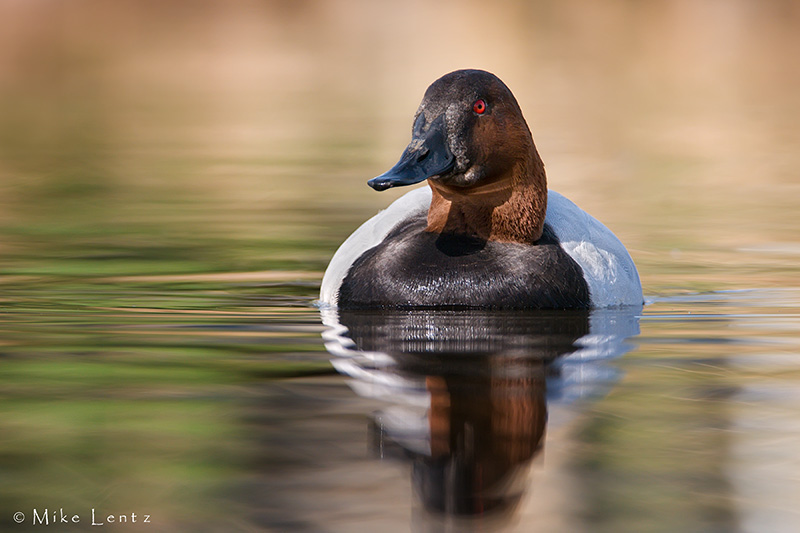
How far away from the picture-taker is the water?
3547 millimetres

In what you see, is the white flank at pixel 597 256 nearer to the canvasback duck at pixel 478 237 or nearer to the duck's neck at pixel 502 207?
the canvasback duck at pixel 478 237

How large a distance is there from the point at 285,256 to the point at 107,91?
20.8 m

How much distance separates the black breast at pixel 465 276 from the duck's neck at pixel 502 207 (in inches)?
2.6

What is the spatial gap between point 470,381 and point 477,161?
2.03 meters

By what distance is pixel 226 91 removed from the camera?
30938 mm

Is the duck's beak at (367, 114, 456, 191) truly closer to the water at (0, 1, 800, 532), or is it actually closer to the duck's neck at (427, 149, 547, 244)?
the duck's neck at (427, 149, 547, 244)

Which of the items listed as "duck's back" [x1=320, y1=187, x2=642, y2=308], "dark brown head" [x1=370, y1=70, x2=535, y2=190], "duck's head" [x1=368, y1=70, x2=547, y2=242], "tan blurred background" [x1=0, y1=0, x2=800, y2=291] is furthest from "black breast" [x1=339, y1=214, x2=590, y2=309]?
"tan blurred background" [x1=0, y1=0, x2=800, y2=291]

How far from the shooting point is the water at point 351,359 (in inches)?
140

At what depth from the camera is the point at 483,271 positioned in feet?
21.7

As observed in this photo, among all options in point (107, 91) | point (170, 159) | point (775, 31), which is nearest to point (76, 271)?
point (170, 159)

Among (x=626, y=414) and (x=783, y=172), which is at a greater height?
(x=783, y=172)

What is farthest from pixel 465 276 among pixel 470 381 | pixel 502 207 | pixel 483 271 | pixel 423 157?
pixel 470 381

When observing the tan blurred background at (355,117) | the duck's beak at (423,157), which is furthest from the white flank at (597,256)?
the tan blurred background at (355,117)

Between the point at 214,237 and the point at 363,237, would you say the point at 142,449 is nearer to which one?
the point at 363,237
